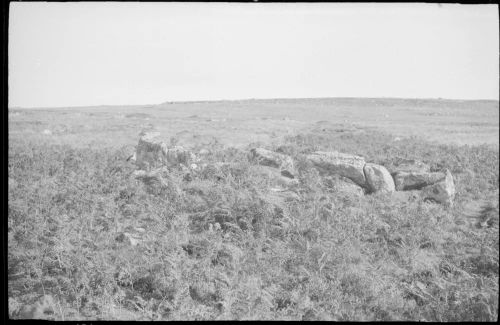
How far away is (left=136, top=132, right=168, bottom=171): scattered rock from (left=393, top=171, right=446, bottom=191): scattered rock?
749 centimetres

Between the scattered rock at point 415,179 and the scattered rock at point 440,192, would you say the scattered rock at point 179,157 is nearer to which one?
the scattered rock at point 415,179

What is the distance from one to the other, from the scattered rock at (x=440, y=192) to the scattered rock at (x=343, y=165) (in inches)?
67.2

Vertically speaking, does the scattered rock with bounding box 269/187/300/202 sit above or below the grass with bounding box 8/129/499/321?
above

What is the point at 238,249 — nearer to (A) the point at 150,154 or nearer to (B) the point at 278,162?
(B) the point at 278,162

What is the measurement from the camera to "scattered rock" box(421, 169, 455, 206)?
9180mm

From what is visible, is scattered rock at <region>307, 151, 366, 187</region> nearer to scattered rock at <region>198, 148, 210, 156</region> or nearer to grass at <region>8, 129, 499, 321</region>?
grass at <region>8, 129, 499, 321</region>

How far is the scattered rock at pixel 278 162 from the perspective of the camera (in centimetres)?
1028

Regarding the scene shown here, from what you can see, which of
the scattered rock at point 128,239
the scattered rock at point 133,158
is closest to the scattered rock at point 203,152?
the scattered rock at point 133,158

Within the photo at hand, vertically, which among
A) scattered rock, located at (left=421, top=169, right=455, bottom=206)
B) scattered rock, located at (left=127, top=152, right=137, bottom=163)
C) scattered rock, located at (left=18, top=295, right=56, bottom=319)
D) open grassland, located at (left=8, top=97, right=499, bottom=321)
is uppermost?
scattered rock, located at (left=127, top=152, right=137, bottom=163)

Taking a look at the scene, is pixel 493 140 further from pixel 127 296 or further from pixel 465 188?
pixel 127 296

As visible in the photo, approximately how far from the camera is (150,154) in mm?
11375

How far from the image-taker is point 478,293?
18.5 ft

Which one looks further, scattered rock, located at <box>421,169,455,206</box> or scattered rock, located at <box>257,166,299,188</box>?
scattered rock, located at <box>257,166,299,188</box>

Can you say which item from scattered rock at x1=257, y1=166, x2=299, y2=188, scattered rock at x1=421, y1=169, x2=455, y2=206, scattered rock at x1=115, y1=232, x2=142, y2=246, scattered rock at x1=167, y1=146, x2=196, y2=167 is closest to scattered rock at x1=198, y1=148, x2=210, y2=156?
scattered rock at x1=167, y1=146, x2=196, y2=167
